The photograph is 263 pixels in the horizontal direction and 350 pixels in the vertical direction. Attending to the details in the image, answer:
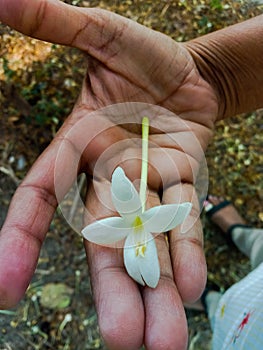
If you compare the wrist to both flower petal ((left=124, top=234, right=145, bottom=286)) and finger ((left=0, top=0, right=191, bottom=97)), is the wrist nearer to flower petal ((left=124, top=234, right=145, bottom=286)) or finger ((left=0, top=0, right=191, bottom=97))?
finger ((left=0, top=0, right=191, bottom=97))

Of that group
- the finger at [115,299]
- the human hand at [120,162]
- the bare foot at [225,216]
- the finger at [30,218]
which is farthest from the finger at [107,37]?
the bare foot at [225,216]

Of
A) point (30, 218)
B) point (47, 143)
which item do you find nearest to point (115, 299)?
point (30, 218)

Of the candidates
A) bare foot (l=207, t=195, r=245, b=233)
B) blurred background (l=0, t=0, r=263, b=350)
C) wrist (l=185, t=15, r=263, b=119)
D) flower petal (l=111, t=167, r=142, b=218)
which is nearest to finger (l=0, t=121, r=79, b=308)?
flower petal (l=111, t=167, r=142, b=218)

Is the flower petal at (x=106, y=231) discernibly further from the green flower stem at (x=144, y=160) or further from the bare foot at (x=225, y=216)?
the bare foot at (x=225, y=216)

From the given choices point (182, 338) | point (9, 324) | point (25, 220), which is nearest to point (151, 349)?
point (182, 338)

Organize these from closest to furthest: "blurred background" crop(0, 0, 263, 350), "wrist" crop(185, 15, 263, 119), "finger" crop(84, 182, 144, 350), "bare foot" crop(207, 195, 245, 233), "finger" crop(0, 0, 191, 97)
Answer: "finger" crop(84, 182, 144, 350) → "finger" crop(0, 0, 191, 97) → "wrist" crop(185, 15, 263, 119) → "blurred background" crop(0, 0, 263, 350) → "bare foot" crop(207, 195, 245, 233)

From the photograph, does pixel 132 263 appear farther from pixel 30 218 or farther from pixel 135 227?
pixel 30 218
